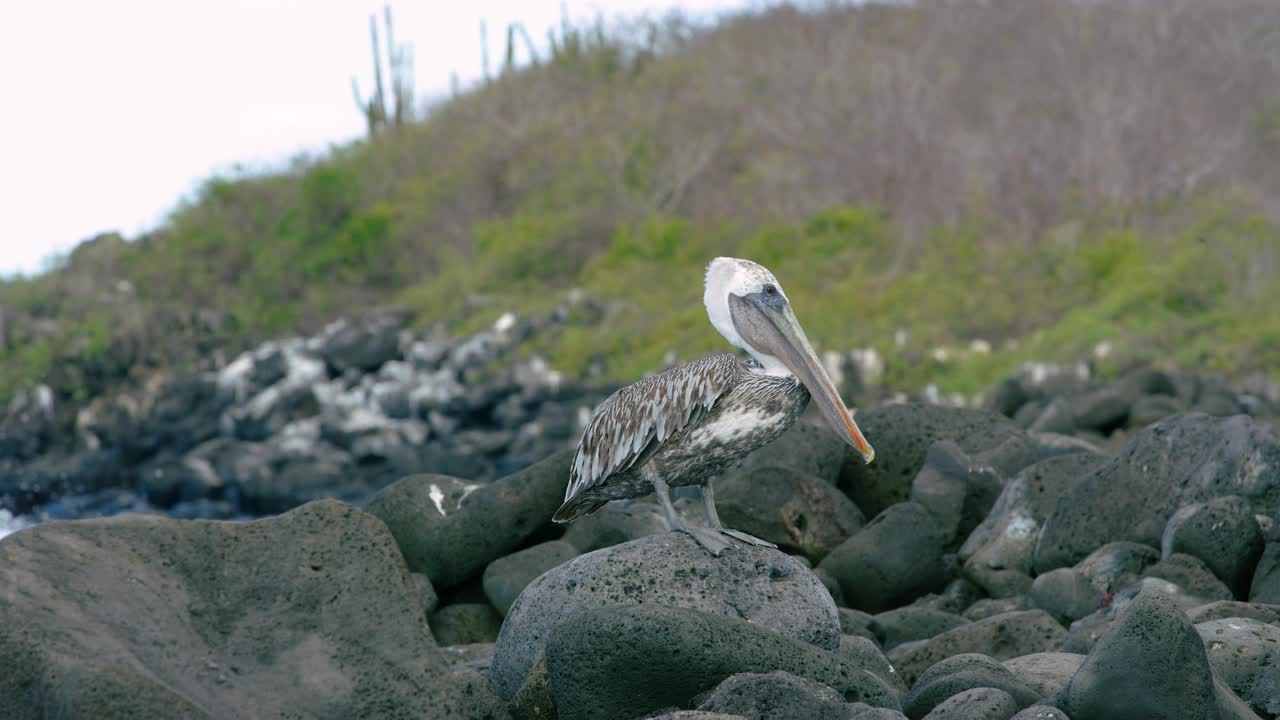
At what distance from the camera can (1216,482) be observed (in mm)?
8414

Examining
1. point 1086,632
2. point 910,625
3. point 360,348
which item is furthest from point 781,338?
point 360,348

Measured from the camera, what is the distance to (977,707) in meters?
5.31

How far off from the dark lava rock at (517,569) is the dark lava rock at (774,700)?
3.33 metres

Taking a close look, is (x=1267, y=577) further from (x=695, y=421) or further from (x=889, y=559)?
(x=695, y=421)

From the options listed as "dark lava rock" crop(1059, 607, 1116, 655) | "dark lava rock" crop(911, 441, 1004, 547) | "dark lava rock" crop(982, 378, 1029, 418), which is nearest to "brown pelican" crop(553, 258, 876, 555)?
"dark lava rock" crop(1059, 607, 1116, 655)

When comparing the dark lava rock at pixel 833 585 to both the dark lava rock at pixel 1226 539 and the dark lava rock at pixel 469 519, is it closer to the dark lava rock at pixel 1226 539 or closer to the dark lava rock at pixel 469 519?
the dark lava rock at pixel 469 519

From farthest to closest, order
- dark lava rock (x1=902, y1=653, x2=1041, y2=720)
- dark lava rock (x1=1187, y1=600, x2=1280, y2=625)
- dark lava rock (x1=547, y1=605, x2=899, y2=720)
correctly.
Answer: dark lava rock (x1=1187, y1=600, x2=1280, y2=625) → dark lava rock (x1=902, y1=653, x2=1041, y2=720) → dark lava rock (x1=547, y1=605, x2=899, y2=720)

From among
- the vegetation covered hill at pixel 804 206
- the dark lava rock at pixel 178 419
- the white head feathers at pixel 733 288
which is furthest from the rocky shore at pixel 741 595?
the dark lava rock at pixel 178 419

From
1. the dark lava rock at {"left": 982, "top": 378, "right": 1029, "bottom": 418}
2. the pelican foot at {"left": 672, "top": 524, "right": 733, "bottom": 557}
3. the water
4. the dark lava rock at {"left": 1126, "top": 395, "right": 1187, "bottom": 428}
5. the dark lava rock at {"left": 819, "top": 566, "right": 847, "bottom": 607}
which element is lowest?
the water

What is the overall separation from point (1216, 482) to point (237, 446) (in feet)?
84.4

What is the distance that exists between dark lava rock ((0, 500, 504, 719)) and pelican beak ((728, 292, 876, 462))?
6.17 feet

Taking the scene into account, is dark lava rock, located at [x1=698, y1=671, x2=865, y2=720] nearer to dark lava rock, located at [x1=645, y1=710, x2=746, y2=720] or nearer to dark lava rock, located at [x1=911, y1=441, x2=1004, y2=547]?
dark lava rock, located at [x1=645, y1=710, x2=746, y2=720]

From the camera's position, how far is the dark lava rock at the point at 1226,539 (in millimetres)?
7711

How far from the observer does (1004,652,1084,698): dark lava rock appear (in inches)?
235
